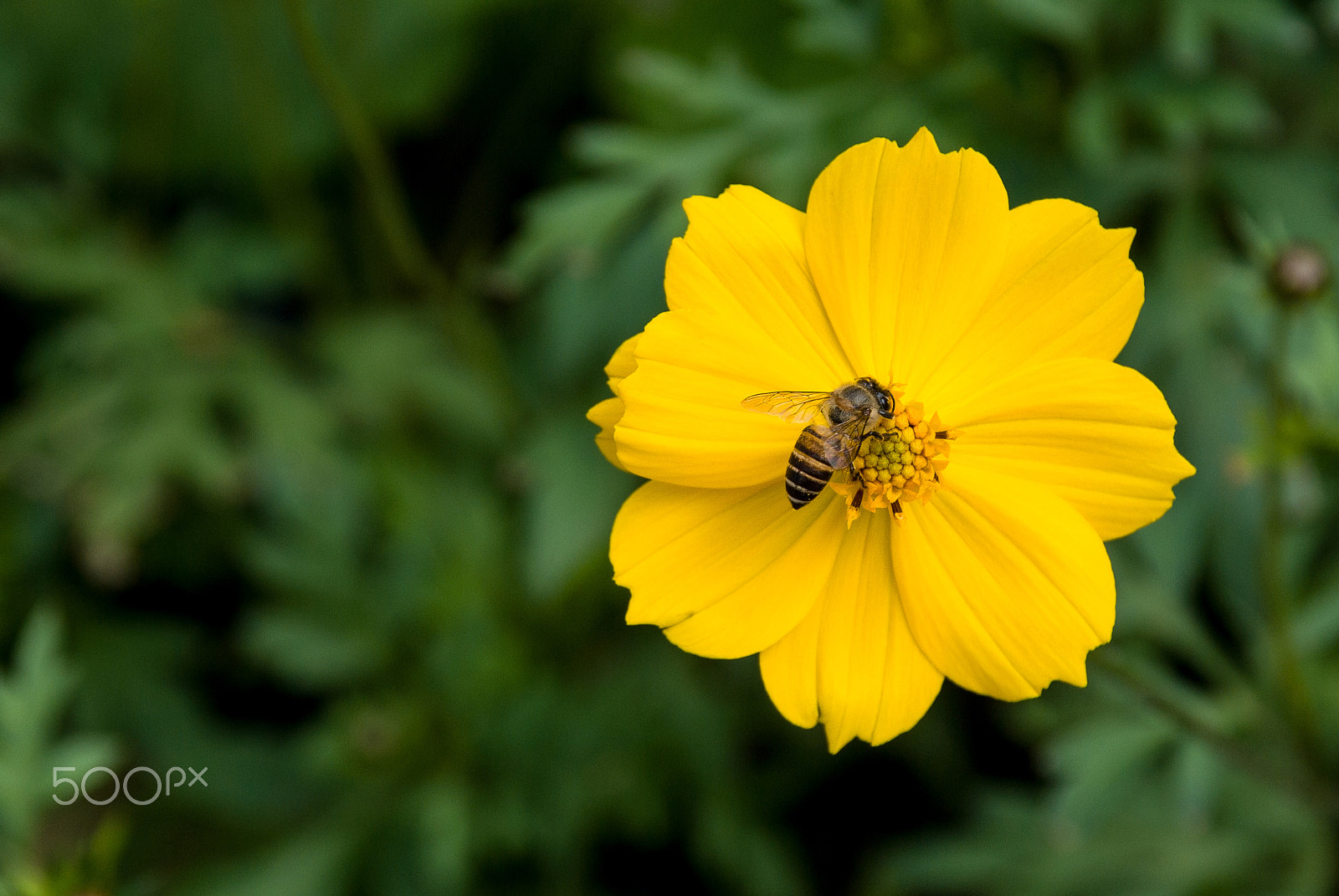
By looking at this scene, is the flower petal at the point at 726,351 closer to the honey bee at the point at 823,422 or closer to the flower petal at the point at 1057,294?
the honey bee at the point at 823,422

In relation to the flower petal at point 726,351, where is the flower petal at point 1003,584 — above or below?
below

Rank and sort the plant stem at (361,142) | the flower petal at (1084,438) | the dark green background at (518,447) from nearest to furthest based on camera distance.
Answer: the flower petal at (1084,438)
the plant stem at (361,142)
the dark green background at (518,447)

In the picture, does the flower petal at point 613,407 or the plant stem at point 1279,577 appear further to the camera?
the plant stem at point 1279,577

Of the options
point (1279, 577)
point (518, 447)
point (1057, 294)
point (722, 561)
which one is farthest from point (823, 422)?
point (518, 447)

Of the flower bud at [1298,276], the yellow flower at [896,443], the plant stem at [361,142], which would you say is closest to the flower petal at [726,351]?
the yellow flower at [896,443]

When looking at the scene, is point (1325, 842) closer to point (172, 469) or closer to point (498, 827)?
point (498, 827)

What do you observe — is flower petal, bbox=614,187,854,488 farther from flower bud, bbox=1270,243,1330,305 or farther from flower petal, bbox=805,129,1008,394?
flower bud, bbox=1270,243,1330,305
